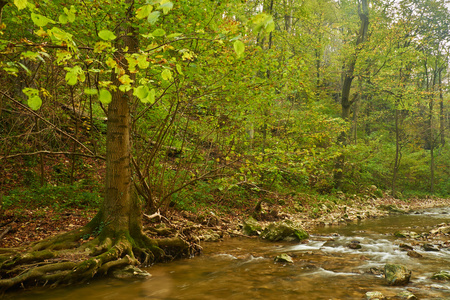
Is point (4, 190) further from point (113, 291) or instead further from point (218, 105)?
point (218, 105)

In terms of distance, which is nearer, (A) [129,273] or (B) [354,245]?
(A) [129,273]

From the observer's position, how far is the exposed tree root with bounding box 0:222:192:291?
399cm

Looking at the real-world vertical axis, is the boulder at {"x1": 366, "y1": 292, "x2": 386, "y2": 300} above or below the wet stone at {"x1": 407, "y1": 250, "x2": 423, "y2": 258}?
above

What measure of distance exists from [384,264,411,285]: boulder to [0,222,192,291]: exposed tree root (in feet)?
13.5

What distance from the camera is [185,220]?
8148 mm

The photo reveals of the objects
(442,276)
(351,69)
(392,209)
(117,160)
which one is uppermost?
(351,69)

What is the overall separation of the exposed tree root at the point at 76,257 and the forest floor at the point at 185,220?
72cm

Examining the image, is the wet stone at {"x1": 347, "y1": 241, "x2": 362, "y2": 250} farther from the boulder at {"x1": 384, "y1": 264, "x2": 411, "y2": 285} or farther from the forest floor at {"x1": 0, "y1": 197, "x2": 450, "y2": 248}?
the forest floor at {"x1": 0, "y1": 197, "x2": 450, "y2": 248}

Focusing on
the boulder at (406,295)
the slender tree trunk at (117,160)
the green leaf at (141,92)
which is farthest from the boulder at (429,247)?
the green leaf at (141,92)

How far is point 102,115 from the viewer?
11078mm

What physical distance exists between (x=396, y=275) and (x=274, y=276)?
1.96 metres

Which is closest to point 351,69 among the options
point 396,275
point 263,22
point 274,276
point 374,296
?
point 396,275

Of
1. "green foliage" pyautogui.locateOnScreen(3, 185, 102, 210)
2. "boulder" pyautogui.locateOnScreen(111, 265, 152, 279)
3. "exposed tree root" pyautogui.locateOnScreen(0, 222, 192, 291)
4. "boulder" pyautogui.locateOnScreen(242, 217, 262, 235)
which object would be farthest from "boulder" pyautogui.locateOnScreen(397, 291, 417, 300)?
"green foliage" pyautogui.locateOnScreen(3, 185, 102, 210)

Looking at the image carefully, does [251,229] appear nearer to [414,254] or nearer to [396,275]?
[414,254]
